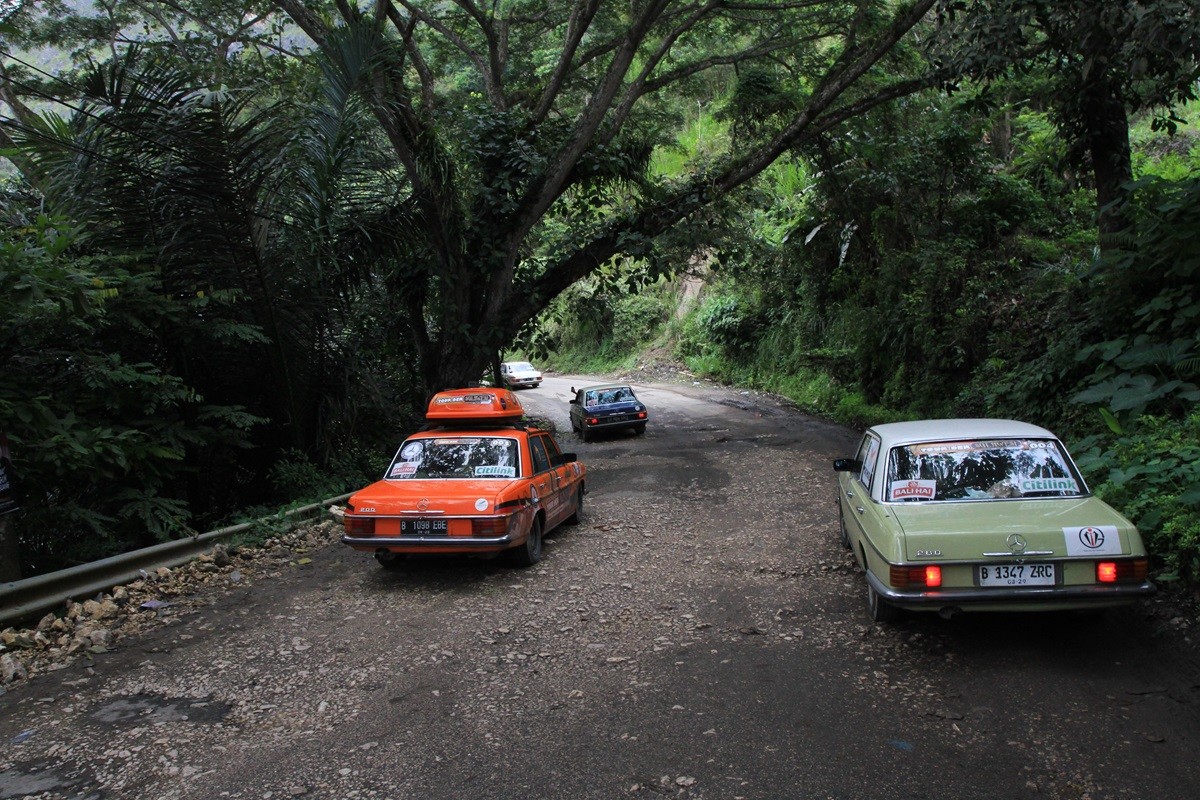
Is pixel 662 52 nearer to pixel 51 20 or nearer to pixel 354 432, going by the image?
pixel 354 432

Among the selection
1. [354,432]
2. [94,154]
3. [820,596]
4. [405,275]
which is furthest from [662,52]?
[820,596]

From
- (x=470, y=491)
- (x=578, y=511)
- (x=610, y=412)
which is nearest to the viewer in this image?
(x=470, y=491)

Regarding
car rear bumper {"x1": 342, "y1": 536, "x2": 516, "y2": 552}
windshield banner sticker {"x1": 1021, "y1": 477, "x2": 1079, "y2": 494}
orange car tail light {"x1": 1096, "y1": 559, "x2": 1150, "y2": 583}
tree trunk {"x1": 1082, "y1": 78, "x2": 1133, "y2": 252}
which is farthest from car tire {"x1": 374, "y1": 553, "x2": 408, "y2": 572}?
tree trunk {"x1": 1082, "y1": 78, "x2": 1133, "y2": 252}

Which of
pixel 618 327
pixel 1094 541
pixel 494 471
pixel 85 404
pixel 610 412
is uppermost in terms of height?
pixel 618 327

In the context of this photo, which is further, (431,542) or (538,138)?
(538,138)

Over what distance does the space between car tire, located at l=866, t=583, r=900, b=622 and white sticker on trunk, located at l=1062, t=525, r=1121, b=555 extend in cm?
130

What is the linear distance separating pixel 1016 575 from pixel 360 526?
5.44 meters

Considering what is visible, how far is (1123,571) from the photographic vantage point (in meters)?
5.06

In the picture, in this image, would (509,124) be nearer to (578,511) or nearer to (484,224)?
(484,224)

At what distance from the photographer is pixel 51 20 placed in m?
16.8

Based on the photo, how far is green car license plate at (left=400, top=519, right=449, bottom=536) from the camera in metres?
7.57

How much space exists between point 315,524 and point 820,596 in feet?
21.0

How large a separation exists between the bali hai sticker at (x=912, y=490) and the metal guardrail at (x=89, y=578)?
6.63m

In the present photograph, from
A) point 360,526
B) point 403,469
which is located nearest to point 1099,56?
point 403,469
